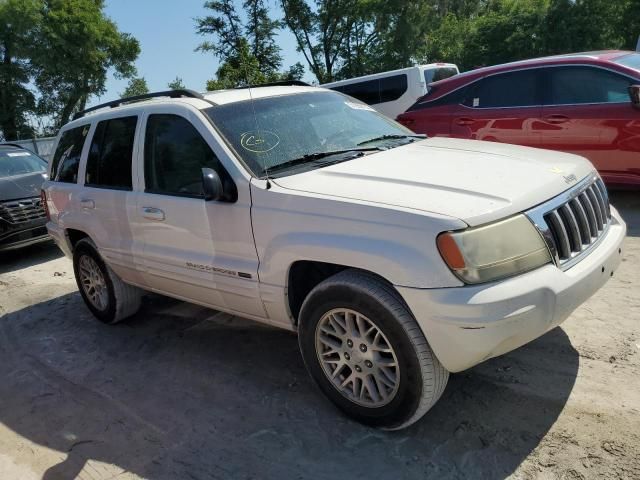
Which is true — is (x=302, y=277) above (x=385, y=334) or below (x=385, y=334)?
above

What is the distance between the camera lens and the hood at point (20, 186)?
775cm

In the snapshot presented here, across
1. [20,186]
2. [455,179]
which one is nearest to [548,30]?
[20,186]

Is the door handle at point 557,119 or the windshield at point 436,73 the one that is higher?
the windshield at point 436,73

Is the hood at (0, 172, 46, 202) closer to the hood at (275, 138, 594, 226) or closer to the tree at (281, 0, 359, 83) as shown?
the hood at (275, 138, 594, 226)

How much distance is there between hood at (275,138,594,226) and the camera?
8.38 feet

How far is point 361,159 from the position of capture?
331 centimetres

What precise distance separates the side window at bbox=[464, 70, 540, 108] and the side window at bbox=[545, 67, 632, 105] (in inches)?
8.3

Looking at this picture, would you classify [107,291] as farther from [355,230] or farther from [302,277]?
[355,230]

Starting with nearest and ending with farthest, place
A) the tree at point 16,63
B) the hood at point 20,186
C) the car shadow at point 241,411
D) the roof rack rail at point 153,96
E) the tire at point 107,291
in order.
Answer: the car shadow at point 241,411, the roof rack rail at point 153,96, the tire at point 107,291, the hood at point 20,186, the tree at point 16,63

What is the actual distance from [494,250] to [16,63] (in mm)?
32607

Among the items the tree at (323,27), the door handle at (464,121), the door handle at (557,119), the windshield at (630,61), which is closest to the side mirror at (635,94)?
the windshield at (630,61)

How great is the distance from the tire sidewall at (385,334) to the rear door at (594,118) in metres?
4.62

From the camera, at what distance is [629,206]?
6410 millimetres

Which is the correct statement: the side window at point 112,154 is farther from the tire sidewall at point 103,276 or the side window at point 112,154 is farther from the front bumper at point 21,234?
the front bumper at point 21,234
